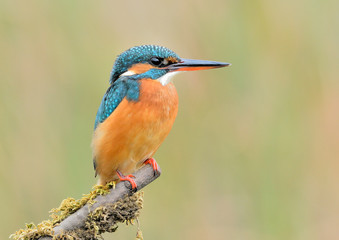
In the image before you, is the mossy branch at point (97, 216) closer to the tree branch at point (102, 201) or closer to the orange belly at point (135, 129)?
the tree branch at point (102, 201)

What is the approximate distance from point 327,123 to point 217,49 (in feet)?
2.99

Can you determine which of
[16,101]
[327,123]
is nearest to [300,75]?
[327,123]

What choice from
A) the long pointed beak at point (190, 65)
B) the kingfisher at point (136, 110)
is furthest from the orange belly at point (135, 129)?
the long pointed beak at point (190, 65)

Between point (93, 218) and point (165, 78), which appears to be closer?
point (93, 218)

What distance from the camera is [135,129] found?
2611mm

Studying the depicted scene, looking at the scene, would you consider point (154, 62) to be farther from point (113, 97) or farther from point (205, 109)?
point (205, 109)

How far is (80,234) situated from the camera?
6.76 ft

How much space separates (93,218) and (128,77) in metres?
0.93

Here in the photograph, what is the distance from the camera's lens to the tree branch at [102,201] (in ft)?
6.73

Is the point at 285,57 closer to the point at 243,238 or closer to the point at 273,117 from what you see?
the point at 273,117

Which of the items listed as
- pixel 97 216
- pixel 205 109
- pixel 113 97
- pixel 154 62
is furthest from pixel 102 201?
pixel 205 109

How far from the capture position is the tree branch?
2.05m

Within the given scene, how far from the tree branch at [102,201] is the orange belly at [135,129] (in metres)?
0.25

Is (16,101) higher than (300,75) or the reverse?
higher
